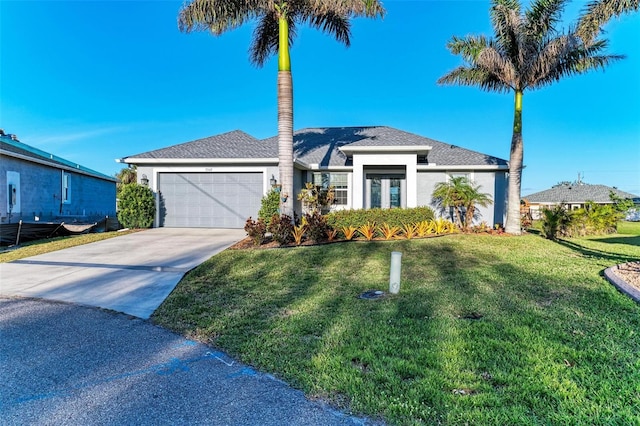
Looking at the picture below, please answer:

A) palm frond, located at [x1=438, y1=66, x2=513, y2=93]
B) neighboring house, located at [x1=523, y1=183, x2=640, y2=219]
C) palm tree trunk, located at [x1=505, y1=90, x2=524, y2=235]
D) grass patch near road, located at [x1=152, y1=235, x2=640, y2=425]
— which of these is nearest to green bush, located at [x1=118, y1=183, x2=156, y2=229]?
grass patch near road, located at [x1=152, y1=235, x2=640, y2=425]

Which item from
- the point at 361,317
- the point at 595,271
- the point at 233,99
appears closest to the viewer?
the point at 361,317

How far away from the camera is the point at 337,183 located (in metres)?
16.5

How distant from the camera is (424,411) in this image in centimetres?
248

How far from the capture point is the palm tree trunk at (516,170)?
13.7 m

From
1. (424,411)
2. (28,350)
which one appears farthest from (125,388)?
(424,411)

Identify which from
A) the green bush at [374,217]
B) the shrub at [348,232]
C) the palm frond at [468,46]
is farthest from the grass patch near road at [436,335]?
the palm frond at [468,46]

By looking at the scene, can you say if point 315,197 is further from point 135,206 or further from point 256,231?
point 135,206

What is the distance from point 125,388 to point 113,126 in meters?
25.5

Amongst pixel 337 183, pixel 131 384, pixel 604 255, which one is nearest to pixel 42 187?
pixel 337 183

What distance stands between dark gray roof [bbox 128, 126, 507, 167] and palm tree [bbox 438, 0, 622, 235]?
3033mm

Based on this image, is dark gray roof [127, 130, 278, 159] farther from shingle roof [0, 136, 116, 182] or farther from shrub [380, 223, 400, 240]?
shrub [380, 223, 400, 240]

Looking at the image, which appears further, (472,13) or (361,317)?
(472,13)

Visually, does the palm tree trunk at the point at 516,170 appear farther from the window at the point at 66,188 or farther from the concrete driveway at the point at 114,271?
the window at the point at 66,188

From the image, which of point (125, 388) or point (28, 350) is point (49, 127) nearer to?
point (28, 350)
